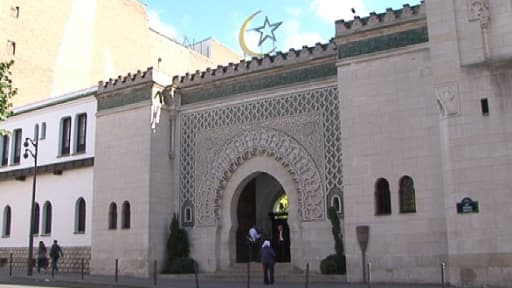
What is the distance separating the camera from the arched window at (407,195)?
16641 millimetres

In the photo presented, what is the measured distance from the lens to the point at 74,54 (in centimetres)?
3647

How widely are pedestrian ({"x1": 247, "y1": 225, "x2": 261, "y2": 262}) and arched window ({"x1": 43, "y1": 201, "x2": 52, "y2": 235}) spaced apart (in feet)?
31.6

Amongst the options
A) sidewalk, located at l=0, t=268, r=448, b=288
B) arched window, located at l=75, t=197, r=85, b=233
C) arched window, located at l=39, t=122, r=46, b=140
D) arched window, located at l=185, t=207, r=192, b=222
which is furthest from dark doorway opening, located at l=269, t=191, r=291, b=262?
arched window, located at l=39, t=122, r=46, b=140

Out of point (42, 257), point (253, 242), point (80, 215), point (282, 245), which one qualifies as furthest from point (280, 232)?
point (42, 257)

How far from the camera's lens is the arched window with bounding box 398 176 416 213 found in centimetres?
1664

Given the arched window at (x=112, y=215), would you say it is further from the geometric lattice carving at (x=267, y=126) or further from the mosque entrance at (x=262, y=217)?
the mosque entrance at (x=262, y=217)

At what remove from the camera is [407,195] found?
55.0 feet

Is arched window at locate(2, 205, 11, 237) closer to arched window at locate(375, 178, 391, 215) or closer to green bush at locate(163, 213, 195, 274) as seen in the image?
green bush at locate(163, 213, 195, 274)

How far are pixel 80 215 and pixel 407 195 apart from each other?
546 inches

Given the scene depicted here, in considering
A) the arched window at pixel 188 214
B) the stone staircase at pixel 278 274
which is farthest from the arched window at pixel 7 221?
the stone staircase at pixel 278 274

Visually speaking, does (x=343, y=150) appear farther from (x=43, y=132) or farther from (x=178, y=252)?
(x=43, y=132)

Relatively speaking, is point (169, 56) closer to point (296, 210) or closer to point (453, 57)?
point (296, 210)

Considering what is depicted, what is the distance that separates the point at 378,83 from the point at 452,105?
105 inches

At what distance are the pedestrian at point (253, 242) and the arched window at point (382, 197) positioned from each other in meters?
5.11
